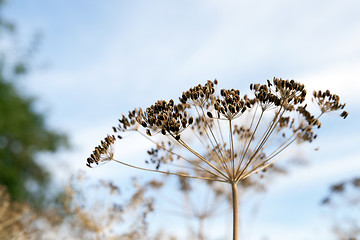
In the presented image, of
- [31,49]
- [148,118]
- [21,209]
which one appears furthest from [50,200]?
[148,118]

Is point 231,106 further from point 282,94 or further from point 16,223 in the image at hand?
point 16,223

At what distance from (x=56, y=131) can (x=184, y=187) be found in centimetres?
3972

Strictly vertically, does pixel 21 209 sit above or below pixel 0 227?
above

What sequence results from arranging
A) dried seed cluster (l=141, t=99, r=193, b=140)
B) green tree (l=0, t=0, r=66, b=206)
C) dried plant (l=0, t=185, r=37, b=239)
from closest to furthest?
dried seed cluster (l=141, t=99, r=193, b=140), dried plant (l=0, t=185, r=37, b=239), green tree (l=0, t=0, r=66, b=206)

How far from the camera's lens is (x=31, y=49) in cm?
4834

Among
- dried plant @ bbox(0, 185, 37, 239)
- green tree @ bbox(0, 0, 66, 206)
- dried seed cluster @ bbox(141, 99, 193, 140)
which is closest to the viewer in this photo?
dried seed cluster @ bbox(141, 99, 193, 140)

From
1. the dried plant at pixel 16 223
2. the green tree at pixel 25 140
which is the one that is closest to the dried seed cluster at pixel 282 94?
the dried plant at pixel 16 223

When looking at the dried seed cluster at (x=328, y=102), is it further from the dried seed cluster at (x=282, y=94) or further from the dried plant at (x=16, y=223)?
the dried plant at (x=16, y=223)

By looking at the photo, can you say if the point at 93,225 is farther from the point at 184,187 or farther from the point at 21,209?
the point at 21,209

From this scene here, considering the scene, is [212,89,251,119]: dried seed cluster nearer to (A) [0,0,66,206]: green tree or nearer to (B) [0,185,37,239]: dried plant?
(B) [0,185,37,239]: dried plant

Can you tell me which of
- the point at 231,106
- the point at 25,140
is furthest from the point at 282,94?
the point at 25,140

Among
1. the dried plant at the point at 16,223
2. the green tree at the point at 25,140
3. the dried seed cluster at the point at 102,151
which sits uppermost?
the green tree at the point at 25,140

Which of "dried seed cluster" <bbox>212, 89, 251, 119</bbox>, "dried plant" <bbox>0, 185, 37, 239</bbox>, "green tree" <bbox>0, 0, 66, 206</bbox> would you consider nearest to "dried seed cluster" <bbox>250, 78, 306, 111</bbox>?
"dried seed cluster" <bbox>212, 89, 251, 119</bbox>

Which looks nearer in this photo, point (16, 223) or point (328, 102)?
point (328, 102)
